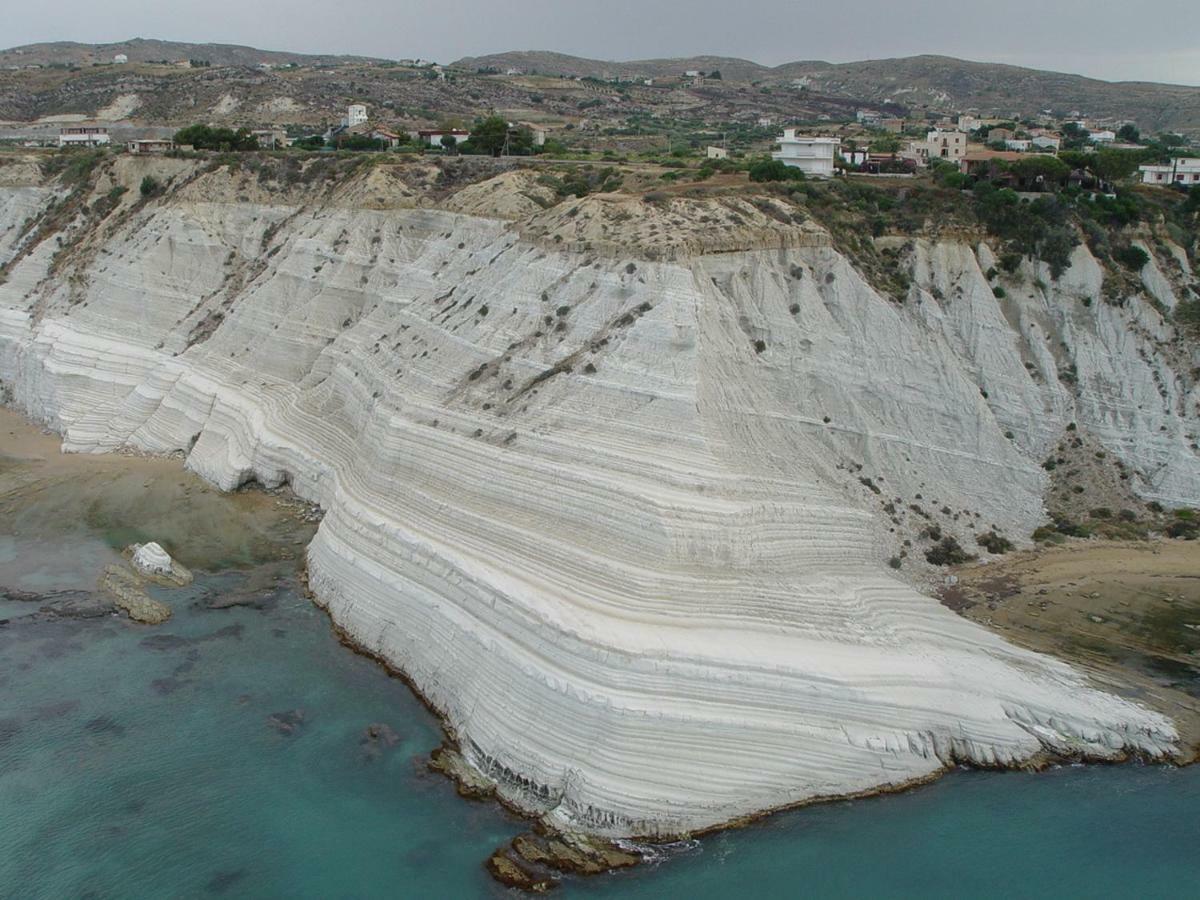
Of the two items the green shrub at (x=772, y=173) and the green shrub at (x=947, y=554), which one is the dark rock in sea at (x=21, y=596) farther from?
the green shrub at (x=772, y=173)

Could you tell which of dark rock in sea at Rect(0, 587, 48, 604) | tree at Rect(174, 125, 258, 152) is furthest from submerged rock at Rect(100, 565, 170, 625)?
tree at Rect(174, 125, 258, 152)

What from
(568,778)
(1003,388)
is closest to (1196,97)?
(1003,388)

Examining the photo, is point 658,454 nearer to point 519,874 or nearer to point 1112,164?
point 519,874

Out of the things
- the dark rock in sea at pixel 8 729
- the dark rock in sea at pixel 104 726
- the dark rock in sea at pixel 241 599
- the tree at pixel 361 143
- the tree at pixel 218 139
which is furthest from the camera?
the tree at pixel 361 143

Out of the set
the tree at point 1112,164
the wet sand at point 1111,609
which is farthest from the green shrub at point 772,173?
the wet sand at point 1111,609

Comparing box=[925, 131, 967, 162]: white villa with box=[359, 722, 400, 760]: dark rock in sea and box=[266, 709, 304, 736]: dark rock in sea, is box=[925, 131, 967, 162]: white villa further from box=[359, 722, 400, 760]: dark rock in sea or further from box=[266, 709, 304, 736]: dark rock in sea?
box=[266, 709, 304, 736]: dark rock in sea

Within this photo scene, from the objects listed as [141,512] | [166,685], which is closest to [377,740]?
[166,685]
